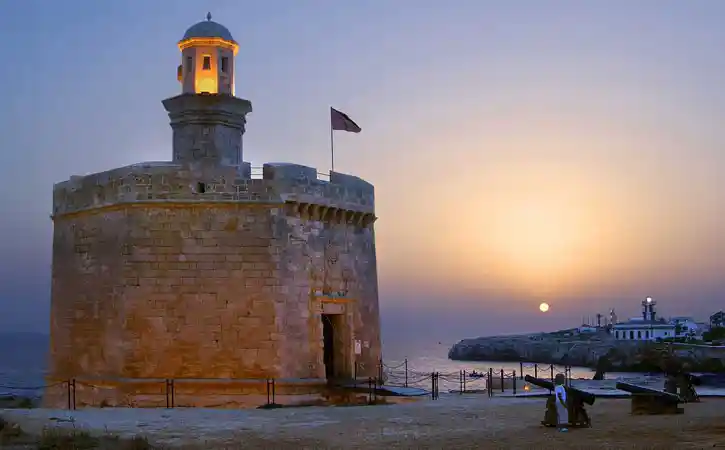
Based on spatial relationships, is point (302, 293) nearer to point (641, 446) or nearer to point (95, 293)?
point (95, 293)

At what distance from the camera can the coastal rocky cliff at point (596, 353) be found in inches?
2195

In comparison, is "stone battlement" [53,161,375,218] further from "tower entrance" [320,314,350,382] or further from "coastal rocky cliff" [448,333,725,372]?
"coastal rocky cliff" [448,333,725,372]

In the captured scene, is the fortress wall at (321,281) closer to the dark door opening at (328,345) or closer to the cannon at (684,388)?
the dark door opening at (328,345)

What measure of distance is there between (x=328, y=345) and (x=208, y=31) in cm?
847

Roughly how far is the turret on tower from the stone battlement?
235cm

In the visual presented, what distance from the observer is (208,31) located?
68.7 ft

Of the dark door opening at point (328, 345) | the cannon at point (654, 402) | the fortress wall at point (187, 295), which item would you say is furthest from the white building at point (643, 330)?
the cannon at point (654, 402)

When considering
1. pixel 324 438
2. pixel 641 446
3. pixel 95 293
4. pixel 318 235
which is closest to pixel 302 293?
pixel 318 235

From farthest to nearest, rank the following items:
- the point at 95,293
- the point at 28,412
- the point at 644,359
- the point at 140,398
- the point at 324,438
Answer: the point at 644,359 → the point at 95,293 → the point at 140,398 → the point at 28,412 → the point at 324,438

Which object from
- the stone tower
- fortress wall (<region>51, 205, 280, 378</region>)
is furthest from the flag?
fortress wall (<region>51, 205, 280, 378</region>)

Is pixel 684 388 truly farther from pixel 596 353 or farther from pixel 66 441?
pixel 596 353

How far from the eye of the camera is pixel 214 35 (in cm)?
2089

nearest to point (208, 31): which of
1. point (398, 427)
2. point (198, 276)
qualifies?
A: point (198, 276)

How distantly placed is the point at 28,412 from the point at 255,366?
4874mm
